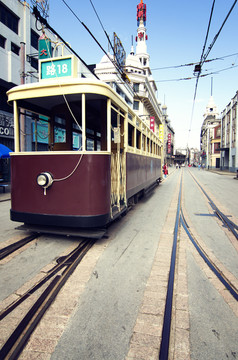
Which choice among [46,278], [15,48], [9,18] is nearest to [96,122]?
[46,278]

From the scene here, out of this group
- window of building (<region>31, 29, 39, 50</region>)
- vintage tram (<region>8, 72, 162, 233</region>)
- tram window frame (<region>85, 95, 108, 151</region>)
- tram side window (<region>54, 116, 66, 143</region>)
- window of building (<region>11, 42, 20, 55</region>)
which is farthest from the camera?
window of building (<region>31, 29, 39, 50</region>)

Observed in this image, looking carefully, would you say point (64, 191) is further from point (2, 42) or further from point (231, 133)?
point (231, 133)

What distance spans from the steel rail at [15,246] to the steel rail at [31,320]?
1.26 metres

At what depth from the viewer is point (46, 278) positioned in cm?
310

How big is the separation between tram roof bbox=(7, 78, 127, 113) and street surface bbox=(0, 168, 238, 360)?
9.14ft

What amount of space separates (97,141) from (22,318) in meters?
4.42

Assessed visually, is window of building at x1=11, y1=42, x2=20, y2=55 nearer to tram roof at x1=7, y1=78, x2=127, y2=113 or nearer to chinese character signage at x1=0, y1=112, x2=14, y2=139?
chinese character signage at x1=0, y1=112, x2=14, y2=139

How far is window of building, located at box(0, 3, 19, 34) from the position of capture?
49.8 ft

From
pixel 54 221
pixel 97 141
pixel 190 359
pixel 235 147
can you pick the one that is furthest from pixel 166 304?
pixel 235 147

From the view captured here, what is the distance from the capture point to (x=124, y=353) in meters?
1.90

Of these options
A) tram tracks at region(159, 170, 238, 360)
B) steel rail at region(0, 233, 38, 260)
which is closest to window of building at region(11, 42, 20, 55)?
steel rail at region(0, 233, 38, 260)

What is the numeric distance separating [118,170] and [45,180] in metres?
1.68

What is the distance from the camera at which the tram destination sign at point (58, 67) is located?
4277 millimetres

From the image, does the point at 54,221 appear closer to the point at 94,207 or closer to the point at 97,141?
the point at 94,207
